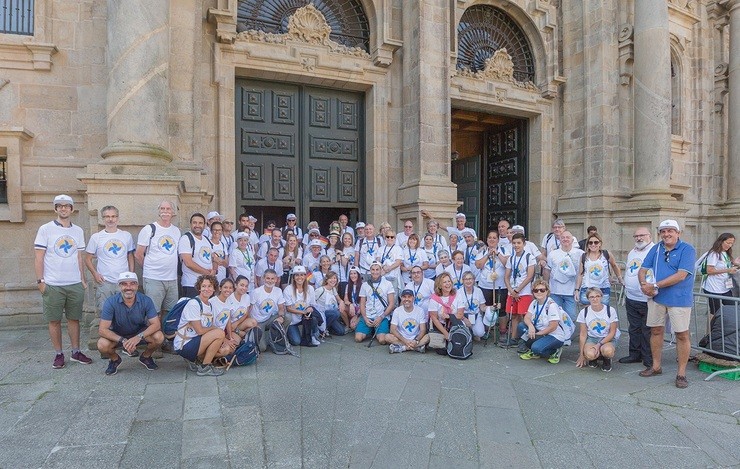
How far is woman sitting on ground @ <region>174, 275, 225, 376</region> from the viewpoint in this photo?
5.14 meters

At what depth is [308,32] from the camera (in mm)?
9883

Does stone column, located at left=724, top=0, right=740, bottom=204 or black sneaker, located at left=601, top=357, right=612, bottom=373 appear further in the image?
stone column, located at left=724, top=0, right=740, bottom=204

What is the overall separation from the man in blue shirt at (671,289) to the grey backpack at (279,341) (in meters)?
4.37

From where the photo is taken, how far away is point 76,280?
562cm

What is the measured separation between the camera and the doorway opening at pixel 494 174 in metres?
13.3

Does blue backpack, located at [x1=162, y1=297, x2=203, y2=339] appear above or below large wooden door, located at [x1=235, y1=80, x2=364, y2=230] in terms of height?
below

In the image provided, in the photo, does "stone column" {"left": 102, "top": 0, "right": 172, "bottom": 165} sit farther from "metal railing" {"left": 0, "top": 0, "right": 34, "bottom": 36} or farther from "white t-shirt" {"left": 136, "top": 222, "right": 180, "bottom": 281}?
"metal railing" {"left": 0, "top": 0, "right": 34, "bottom": 36}

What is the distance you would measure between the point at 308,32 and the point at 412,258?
5429 mm

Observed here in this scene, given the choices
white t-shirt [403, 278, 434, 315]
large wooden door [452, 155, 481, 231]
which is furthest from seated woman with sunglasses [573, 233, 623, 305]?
large wooden door [452, 155, 481, 231]

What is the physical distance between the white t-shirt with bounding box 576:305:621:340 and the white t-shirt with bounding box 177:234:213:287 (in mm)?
4857

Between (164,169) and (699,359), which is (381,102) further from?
(699,359)

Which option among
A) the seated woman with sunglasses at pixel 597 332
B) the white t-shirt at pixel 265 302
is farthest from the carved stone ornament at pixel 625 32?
the white t-shirt at pixel 265 302

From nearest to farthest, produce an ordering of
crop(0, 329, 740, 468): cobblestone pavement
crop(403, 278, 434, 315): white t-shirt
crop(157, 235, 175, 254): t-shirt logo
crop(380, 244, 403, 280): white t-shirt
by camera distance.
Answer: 1. crop(0, 329, 740, 468): cobblestone pavement
2. crop(157, 235, 175, 254): t-shirt logo
3. crop(403, 278, 434, 315): white t-shirt
4. crop(380, 244, 403, 280): white t-shirt

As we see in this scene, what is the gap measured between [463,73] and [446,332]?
7.42 meters
